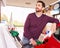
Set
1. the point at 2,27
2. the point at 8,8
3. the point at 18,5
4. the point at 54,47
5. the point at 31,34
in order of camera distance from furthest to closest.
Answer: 1. the point at 18,5
2. the point at 8,8
3. the point at 31,34
4. the point at 54,47
5. the point at 2,27

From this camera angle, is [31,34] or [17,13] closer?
[31,34]

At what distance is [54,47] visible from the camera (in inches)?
58.9

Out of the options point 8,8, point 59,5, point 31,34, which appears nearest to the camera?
point 31,34

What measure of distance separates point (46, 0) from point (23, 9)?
1.03m

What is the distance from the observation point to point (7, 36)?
103cm

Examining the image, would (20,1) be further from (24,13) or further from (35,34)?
(35,34)

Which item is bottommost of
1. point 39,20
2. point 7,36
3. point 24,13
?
point 24,13

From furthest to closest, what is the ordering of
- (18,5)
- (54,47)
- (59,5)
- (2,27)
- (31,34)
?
(18,5) → (59,5) → (31,34) → (54,47) → (2,27)

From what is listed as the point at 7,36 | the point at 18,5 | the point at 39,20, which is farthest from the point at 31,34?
the point at 18,5

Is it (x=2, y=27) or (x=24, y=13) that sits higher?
(x=2, y=27)

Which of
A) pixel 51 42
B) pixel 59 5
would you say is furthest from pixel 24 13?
pixel 51 42

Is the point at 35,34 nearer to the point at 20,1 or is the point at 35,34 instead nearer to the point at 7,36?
the point at 7,36

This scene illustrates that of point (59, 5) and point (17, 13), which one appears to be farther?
point (17, 13)

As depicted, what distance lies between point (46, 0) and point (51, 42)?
5093 mm
